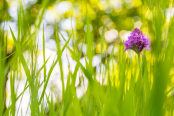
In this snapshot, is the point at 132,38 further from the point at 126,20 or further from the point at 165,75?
the point at 126,20

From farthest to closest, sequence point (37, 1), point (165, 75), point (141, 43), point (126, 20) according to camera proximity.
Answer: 1. point (126, 20)
2. point (37, 1)
3. point (141, 43)
4. point (165, 75)

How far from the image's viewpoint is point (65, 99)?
0.21 m

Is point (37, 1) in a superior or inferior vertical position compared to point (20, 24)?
superior

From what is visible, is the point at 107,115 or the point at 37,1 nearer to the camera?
the point at 107,115

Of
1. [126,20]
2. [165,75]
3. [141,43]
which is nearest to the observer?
[165,75]

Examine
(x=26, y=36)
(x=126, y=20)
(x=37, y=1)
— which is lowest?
(x=26, y=36)

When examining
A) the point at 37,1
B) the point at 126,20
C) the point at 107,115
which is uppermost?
the point at 37,1

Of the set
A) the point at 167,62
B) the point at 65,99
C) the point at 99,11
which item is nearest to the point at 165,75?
the point at 167,62

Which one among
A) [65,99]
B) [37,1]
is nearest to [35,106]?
[65,99]

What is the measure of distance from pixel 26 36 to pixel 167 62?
0.65 ft

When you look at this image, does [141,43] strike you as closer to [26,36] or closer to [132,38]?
[132,38]

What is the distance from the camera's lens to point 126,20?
12.2 ft

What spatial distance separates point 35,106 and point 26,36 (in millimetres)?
101

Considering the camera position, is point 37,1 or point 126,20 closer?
point 37,1
